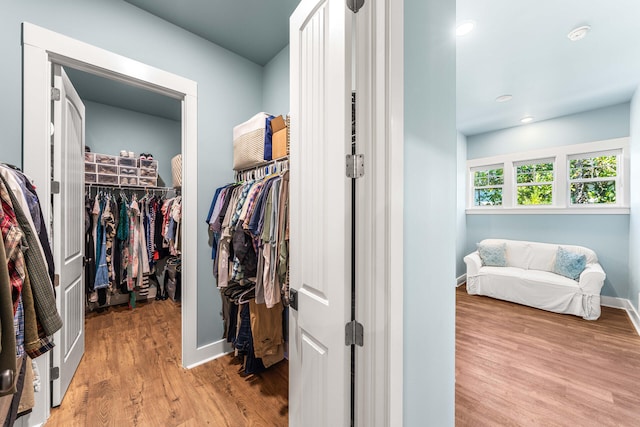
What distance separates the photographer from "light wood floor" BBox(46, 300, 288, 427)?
1.52 m

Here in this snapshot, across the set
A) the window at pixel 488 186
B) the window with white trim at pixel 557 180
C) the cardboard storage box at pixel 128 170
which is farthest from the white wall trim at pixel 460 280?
the cardboard storage box at pixel 128 170

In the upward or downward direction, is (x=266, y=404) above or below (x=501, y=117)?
below

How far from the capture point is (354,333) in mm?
887

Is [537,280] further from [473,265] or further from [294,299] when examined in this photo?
[294,299]

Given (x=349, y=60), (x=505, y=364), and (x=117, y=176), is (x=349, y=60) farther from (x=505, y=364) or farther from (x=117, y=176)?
(x=117, y=176)

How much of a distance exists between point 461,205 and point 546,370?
3010 mm

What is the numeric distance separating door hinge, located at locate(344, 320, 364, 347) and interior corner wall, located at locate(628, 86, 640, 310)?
3.98m

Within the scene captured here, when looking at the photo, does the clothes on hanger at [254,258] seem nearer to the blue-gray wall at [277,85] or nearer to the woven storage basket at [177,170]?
the blue-gray wall at [277,85]

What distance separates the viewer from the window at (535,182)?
158 inches

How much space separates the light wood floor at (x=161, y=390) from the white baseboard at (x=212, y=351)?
54 mm

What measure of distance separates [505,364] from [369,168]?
241cm

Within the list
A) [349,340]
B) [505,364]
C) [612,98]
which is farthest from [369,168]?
[612,98]

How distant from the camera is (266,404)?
5.36 feet

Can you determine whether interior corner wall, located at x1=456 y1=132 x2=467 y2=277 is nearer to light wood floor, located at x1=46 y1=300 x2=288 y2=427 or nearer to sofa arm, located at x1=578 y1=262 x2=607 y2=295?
sofa arm, located at x1=578 y1=262 x2=607 y2=295
